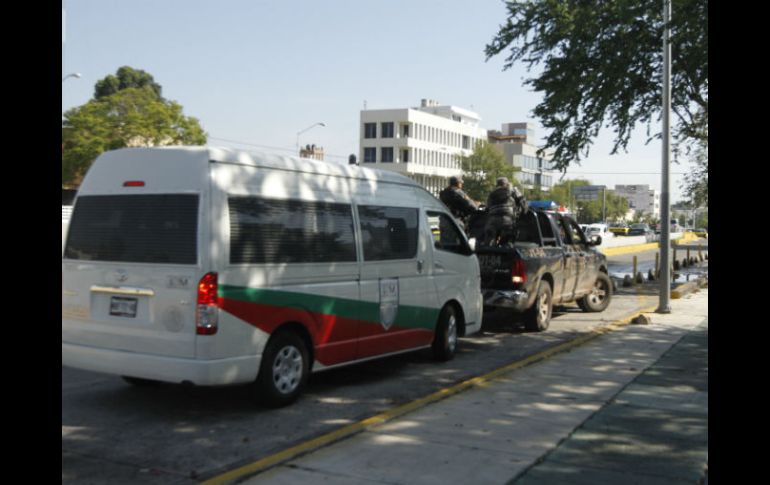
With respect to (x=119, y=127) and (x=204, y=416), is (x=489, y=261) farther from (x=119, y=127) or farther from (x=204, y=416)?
(x=119, y=127)

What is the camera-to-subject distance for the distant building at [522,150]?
454ft

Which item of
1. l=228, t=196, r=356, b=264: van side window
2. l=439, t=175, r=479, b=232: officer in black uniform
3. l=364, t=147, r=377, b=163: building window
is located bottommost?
l=228, t=196, r=356, b=264: van side window

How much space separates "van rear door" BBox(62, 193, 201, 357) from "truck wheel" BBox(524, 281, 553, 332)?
7032 millimetres

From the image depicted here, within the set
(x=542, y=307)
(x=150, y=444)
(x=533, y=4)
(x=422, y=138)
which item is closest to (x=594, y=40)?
(x=533, y=4)

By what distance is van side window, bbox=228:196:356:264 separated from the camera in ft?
22.0

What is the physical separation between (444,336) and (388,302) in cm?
140

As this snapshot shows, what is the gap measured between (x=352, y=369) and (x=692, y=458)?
4.40 meters

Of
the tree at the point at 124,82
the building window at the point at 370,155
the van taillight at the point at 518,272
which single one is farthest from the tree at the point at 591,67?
the building window at the point at 370,155

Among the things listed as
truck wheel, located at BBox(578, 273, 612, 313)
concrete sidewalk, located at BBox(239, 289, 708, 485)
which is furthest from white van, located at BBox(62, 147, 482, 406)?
truck wheel, located at BBox(578, 273, 612, 313)

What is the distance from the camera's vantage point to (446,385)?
834 cm

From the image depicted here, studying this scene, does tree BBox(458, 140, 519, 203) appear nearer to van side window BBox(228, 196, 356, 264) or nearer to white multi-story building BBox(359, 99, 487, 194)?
white multi-story building BBox(359, 99, 487, 194)

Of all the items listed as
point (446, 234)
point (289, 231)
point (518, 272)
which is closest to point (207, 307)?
point (289, 231)

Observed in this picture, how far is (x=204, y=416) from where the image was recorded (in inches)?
269
